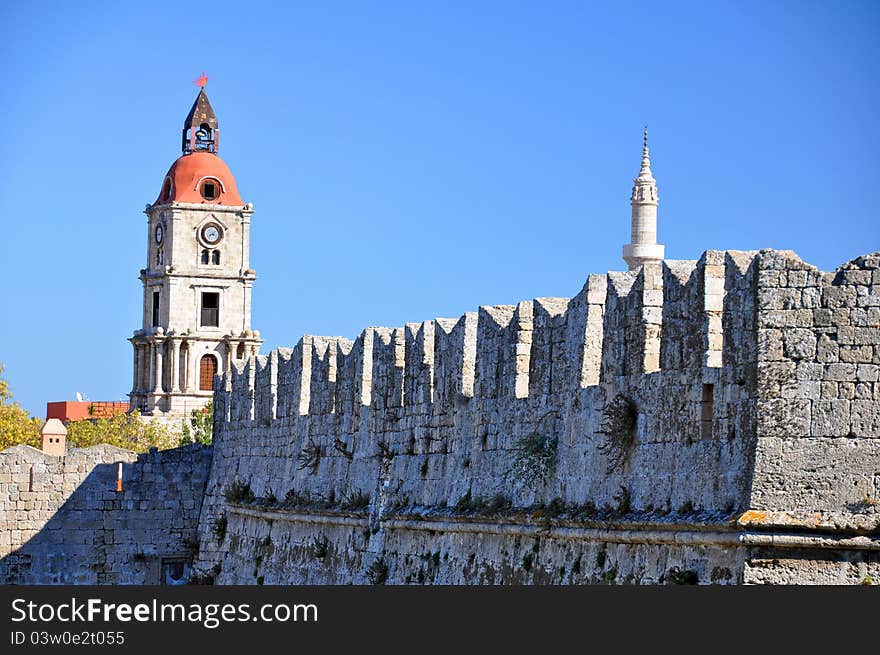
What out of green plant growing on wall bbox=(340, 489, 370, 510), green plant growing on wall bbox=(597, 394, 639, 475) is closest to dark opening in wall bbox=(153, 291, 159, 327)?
green plant growing on wall bbox=(340, 489, 370, 510)

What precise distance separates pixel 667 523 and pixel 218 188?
95905 mm

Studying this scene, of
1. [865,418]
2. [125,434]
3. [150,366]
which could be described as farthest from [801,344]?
[150,366]

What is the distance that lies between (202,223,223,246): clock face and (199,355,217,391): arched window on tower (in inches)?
233

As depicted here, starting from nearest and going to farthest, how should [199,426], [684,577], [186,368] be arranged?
[684,577] < [199,426] < [186,368]

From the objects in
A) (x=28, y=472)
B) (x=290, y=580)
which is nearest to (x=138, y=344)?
(x=28, y=472)

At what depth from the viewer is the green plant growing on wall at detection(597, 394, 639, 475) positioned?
67.1 ft

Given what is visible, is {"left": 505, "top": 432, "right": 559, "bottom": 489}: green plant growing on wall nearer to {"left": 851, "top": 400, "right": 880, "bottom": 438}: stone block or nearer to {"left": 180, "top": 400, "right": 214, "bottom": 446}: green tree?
{"left": 851, "top": 400, "right": 880, "bottom": 438}: stone block

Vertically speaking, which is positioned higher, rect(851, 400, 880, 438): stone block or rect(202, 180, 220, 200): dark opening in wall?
rect(202, 180, 220, 200): dark opening in wall

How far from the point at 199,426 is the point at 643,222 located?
22.9m

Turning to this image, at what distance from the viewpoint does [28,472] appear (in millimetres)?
40656

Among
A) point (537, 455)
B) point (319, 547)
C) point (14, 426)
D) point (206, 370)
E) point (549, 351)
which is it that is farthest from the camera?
point (206, 370)

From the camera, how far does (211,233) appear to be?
11269 centimetres

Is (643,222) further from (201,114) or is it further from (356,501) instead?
(356,501)

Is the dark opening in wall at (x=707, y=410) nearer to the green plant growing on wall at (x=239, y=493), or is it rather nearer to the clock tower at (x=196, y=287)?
the green plant growing on wall at (x=239, y=493)
